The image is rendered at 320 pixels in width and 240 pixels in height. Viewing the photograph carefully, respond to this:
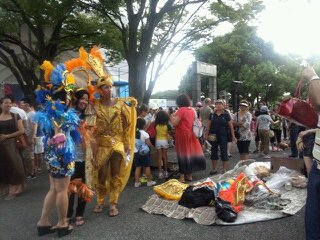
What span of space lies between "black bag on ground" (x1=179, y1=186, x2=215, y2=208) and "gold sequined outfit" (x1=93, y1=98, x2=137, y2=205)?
3.09 ft

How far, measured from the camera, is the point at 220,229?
4.59m

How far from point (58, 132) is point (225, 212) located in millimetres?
2334

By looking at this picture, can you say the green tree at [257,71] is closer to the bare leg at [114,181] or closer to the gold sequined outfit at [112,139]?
the gold sequined outfit at [112,139]

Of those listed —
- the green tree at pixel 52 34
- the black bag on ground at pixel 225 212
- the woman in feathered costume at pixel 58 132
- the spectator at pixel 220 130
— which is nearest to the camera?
the woman in feathered costume at pixel 58 132

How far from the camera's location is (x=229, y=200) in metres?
5.24

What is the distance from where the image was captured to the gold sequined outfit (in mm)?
5191

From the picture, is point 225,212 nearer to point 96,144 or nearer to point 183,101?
point 96,144

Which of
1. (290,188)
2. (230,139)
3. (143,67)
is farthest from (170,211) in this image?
(143,67)

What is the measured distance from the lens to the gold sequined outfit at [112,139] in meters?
5.19

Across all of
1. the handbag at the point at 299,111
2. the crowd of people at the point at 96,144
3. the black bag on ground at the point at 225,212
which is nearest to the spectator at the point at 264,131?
the crowd of people at the point at 96,144

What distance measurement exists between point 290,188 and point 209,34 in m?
8.87

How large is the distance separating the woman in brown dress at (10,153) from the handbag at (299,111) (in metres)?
4.66

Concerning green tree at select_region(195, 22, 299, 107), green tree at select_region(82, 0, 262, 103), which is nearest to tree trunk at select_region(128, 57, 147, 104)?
green tree at select_region(82, 0, 262, 103)

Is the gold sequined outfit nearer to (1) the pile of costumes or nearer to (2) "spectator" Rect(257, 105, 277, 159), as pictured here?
(1) the pile of costumes
